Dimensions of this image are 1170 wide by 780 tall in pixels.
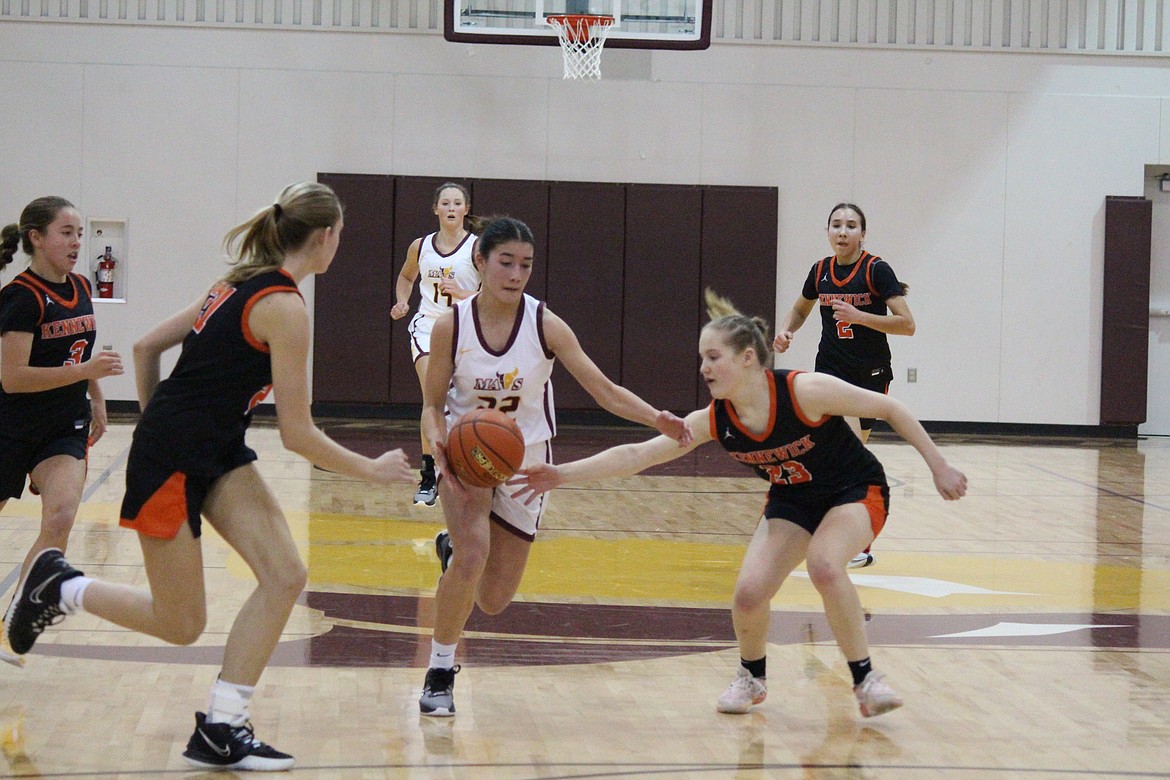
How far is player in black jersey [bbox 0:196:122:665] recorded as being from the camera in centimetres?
425

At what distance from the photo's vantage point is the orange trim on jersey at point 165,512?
318 cm

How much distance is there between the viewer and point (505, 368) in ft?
12.9

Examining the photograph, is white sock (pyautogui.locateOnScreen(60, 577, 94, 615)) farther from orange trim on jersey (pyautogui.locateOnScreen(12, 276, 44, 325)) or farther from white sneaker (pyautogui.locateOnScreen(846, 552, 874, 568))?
white sneaker (pyautogui.locateOnScreen(846, 552, 874, 568))

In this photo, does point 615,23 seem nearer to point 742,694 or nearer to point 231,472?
point 742,694

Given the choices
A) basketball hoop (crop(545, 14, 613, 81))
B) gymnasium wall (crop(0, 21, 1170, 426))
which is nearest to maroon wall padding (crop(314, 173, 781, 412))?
gymnasium wall (crop(0, 21, 1170, 426))

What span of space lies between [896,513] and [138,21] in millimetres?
9857

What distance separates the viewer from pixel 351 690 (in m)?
4.06

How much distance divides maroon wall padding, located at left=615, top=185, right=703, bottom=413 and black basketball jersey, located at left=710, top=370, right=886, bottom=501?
9.77 metres

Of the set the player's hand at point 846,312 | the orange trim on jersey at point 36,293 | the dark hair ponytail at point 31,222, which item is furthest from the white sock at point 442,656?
the player's hand at point 846,312

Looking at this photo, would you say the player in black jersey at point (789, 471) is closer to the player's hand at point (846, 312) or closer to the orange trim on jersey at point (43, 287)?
the orange trim on jersey at point (43, 287)

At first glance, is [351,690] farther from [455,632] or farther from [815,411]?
[815,411]

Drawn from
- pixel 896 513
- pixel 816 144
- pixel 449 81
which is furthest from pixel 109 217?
pixel 896 513

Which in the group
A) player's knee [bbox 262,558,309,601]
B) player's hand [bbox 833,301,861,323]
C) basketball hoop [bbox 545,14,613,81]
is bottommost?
player's knee [bbox 262,558,309,601]

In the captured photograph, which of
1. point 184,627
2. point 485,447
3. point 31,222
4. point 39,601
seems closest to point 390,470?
point 485,447
